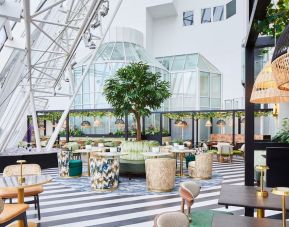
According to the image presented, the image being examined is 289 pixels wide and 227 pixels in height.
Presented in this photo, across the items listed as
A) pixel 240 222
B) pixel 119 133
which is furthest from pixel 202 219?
pixel 119 133

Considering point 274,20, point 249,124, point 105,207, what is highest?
point 274,20

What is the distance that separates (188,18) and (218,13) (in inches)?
91.2

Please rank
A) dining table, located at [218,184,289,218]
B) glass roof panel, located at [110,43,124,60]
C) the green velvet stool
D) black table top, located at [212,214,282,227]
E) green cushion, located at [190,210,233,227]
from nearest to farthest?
1. black table top, located at [212,214,282,227]
2. dining table, located at [218,184,289,218]
3. green cushion, located at [190,210,233,227]
4. the green velvet stool
5. glass roof panel, located at [110,43,124,60]

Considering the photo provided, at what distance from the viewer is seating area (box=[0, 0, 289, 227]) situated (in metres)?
3.57

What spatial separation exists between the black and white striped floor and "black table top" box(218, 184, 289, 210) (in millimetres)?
1862

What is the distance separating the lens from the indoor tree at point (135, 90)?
29.6 feet

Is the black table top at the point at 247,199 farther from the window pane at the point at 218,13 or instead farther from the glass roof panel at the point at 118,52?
the window pane at the point at 218,13

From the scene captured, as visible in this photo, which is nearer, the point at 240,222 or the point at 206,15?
the point at 240,222

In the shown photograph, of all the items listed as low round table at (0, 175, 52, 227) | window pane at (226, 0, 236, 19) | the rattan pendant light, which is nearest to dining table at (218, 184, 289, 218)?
the rattan pendant light

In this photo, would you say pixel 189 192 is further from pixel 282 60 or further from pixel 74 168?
pixel 74 168

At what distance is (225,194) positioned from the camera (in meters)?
3.40

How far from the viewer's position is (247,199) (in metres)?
3.17

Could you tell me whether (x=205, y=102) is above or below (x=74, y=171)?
above

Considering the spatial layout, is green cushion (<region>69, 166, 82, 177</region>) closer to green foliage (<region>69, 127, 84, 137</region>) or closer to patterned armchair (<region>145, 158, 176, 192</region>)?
patterned armchair (<region>145, 158, 176, 192</region>)
